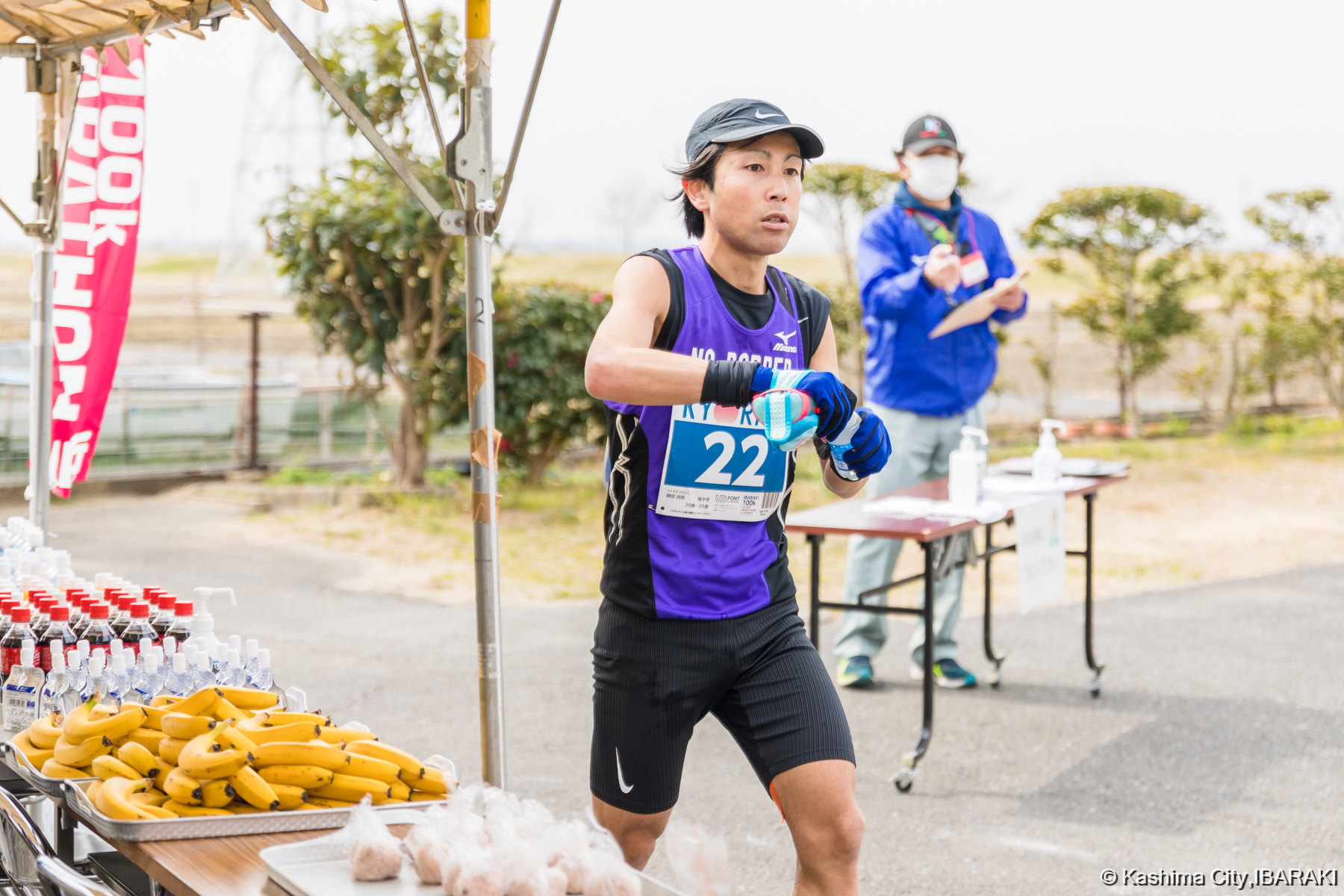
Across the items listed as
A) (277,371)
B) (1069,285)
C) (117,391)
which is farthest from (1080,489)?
(1069,285)

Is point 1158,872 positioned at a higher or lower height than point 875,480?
lower

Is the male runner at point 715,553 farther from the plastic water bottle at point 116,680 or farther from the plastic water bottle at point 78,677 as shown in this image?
the plastic water bottle at point 78,677

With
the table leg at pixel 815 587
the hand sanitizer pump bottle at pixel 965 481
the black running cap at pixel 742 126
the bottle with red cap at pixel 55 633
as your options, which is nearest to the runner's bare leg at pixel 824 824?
the black running cap at pixel 742 126

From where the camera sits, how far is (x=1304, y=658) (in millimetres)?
6879

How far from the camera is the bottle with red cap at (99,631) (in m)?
3.18

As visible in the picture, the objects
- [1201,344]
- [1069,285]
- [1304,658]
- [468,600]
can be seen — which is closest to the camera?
[1304,658]

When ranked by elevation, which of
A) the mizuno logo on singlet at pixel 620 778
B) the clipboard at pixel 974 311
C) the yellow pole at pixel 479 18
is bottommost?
the mizuno logo on singlet at pixel 620 778

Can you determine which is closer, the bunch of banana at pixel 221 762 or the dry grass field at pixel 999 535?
the bunch of banana at pixel 221 762

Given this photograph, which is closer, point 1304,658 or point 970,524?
point 970,524

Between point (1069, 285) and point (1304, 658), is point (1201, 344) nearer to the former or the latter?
point (1304, 658)

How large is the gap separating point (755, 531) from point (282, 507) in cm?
953

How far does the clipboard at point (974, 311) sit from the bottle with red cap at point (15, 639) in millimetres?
3996

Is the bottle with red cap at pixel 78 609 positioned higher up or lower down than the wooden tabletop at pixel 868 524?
lower down

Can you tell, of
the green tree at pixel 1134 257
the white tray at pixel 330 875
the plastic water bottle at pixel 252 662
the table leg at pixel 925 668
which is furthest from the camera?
the green tree at pixel 1134 257
